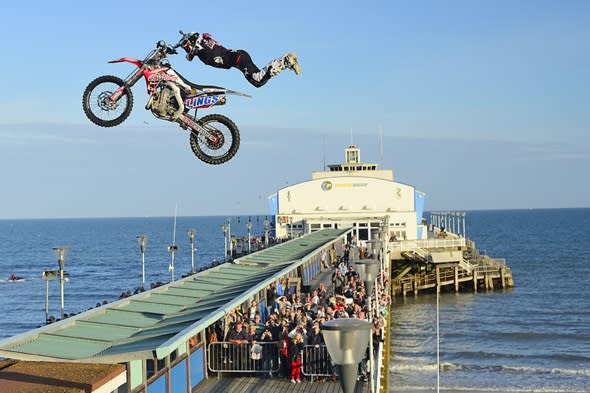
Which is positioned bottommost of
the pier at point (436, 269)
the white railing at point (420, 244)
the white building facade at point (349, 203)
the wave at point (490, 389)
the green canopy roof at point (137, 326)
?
the wave at point (490, 389)

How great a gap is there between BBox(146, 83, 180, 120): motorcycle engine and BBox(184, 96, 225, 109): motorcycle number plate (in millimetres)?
177

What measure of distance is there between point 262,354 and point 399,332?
2872 cm

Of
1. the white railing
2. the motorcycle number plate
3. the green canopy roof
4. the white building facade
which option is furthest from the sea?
the motorcycle number plate

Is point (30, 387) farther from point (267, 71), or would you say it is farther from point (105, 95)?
point (267, 71)

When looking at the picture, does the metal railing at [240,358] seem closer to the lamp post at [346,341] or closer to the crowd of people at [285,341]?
the crowd of people at [285,341]

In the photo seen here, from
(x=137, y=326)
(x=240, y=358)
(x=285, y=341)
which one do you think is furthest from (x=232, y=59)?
(x=240, y=358)

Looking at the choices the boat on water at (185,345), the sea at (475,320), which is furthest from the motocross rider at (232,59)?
the sea at (475,320)

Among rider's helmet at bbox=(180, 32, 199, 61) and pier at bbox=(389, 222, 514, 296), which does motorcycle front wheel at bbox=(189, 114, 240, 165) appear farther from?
pier at bbox=(389, 222, 514, 296)

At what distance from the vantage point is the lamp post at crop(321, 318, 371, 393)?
926cm

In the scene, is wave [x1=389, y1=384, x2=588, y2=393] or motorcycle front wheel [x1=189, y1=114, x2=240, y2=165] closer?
motorcycle front wheel [x1=189, y1=114, x2=240, y2=165]

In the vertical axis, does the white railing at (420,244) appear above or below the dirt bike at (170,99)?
below

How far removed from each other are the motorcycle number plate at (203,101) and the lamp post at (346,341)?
3.63 meters

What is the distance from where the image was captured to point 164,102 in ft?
37.3

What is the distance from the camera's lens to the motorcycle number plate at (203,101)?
37.2 feet
